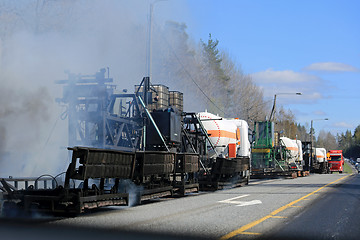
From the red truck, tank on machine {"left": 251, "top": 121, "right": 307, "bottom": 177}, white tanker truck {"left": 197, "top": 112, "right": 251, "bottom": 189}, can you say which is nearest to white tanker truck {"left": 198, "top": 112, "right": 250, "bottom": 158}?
white tanker truck {"left": 197, "top": 112, "right": 251, "bottom": 189}

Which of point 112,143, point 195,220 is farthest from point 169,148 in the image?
point 195,220

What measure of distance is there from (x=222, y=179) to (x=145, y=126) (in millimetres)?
6210

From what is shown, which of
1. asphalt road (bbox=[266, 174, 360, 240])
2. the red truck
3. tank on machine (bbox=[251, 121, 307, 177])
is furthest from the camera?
the red truck

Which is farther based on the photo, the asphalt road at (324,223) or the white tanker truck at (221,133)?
the white tanker truck at (221,133)

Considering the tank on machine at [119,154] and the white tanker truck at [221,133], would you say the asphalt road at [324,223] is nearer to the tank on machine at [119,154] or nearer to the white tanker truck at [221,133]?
the tank on machine at [119,154]

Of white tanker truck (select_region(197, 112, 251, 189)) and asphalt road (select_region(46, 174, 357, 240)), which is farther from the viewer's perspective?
white tanker truck (select_region(197, 112, 251, 189))

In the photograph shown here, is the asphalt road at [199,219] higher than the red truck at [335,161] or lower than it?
lower

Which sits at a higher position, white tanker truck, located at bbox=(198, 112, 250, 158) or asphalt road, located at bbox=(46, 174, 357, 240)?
white tanker truck, located at bbox=(198, 112, 250, 158)

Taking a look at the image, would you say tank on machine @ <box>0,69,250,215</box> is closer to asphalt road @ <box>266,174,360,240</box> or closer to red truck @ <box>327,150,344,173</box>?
asphalt road @ <box>266,174,360,240</box>

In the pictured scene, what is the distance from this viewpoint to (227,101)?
73.9 meters

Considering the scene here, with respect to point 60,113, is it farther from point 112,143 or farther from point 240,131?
point 240,131

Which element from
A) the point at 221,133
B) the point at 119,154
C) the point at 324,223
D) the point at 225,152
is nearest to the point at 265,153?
the point at 225,152

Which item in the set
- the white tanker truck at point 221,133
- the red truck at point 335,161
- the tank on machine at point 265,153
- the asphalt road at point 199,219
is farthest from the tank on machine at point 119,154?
the red truck at point 335,161

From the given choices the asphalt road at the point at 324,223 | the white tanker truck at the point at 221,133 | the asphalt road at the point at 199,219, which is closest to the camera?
the asphalt road at the point at 324,223
